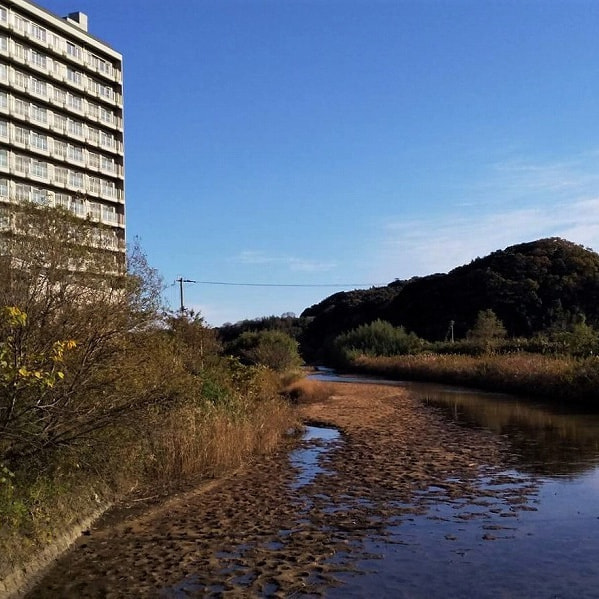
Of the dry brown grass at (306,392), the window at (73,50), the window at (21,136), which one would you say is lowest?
the dry brown grass at (306,392)

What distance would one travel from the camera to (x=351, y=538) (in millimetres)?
9641

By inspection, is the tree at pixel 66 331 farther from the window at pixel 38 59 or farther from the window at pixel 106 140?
the window at pixel 106 140

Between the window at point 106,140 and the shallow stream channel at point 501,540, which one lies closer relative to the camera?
the shallow stream channel at point 501,540

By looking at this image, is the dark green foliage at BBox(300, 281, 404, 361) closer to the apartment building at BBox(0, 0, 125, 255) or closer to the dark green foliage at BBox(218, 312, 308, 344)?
the dark green foliage at BBox(218, 312, 308, 344)

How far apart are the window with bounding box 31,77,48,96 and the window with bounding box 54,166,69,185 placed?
21.4 feet

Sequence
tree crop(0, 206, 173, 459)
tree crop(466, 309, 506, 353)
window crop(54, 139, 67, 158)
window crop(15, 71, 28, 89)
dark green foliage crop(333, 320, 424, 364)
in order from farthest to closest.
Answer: dark green foliage crop(333, 320, 424, 364) → tree crop(466, 309, 506, 353) → window crop(54, 139, 67, 158) → window crop(15, 71, 28, 89) → tree crop(0, 206, 173, 459)

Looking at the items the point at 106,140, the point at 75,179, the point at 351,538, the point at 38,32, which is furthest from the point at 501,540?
the point at 106,140

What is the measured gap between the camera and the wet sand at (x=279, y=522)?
7969mm

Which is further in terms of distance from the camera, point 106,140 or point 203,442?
point 106,140

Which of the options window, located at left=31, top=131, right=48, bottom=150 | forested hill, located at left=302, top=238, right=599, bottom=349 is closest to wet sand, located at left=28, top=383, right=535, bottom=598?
window, located at left=31, top=131, right=48, bottom=150

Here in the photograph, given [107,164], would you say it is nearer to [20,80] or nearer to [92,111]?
[92,111]

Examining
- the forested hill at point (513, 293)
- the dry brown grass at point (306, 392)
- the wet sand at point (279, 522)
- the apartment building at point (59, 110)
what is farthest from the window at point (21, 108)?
the wet sand at point (279, 522)

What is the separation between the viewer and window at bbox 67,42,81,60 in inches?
2717

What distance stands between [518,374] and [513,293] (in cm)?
5080
